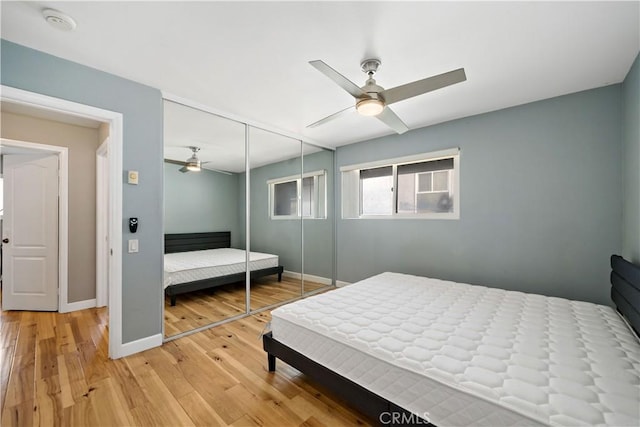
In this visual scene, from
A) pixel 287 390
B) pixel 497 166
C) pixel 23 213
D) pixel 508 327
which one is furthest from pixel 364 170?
pixel 23 213

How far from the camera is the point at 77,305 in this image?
11.6 ft

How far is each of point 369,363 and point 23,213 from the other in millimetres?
4706

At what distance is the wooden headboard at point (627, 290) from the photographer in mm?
1635

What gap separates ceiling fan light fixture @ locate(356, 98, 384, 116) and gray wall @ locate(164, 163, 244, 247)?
80.0 inches

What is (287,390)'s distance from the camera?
193 centimetres

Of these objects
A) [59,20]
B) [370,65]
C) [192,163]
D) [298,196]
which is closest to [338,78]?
[370,65]

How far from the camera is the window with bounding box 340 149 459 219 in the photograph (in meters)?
3.61

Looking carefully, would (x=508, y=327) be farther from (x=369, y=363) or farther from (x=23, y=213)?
(x=23, y=213)

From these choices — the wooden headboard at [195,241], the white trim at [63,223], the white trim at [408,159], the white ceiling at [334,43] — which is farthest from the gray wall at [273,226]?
the white trim at [63,223]

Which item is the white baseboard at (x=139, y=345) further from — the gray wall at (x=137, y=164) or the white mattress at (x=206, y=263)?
the white mattress at (x=206, y=263)

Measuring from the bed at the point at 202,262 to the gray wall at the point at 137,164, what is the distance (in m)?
0.29

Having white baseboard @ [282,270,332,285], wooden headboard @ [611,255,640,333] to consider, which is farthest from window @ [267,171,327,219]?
wooden headboard @ [611,255,640,333]

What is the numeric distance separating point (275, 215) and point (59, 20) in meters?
2.91

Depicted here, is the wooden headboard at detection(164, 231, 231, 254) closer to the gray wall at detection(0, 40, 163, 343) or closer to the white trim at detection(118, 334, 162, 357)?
the gray wall at detection(0, 40, 163, 343)
